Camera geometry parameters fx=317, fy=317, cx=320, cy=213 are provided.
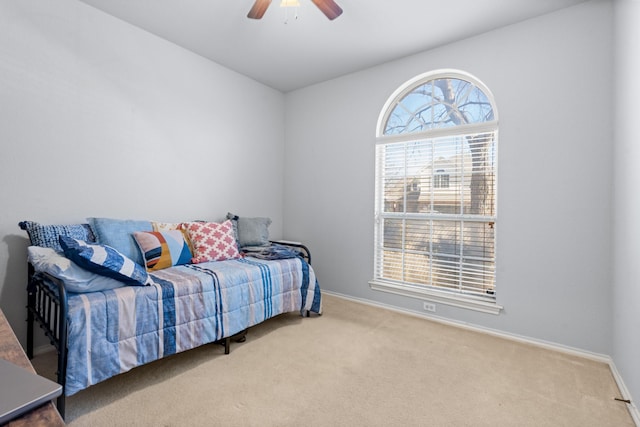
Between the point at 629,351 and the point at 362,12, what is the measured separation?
296cm

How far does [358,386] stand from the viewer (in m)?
1.96

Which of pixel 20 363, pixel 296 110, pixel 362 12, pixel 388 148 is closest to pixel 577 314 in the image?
pixel 388 148

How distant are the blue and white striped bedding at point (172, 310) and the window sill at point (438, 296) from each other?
95 cm

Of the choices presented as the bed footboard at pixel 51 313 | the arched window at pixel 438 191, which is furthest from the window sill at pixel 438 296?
the bed footboard at pixel 51 313

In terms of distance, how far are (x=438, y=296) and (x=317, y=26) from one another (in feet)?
8.98

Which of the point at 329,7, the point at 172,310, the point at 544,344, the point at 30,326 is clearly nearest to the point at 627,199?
the point at 544,344

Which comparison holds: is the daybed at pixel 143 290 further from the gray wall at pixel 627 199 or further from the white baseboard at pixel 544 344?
the gray wall at pixel 627 199

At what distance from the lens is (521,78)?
8.73 feet

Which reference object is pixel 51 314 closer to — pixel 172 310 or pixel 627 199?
pixel 172 310

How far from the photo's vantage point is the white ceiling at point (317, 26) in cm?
248

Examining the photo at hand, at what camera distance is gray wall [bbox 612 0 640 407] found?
1.81m

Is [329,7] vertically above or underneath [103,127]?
above

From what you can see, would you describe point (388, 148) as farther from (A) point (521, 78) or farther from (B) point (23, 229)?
(B) point (23, 229)

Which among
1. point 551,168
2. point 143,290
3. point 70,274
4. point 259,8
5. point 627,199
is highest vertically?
point 259,8
